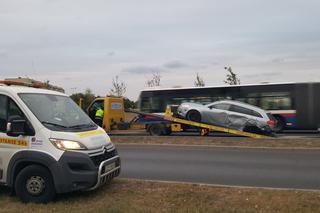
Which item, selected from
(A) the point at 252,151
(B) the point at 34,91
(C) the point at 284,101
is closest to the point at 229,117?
(C) the point at 284,101

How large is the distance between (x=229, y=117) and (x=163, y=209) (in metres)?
14.9

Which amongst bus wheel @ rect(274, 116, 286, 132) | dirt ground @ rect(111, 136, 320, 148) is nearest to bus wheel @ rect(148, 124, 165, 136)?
dirt ground @ rect(111, 136, 320, 148)

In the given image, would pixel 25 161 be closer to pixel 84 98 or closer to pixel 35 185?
pixel 35 185

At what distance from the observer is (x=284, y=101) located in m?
23.9

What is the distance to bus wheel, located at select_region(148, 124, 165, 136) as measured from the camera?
22.5m

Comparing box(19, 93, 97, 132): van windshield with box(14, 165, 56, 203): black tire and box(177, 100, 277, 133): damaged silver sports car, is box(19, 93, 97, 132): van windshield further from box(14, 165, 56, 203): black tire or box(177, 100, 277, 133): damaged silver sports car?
box(177, 100, 277, 133): damaged silver sports car

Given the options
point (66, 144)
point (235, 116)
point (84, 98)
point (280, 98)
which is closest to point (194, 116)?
point (235, 116)

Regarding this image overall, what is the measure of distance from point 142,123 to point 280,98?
8.08 metres

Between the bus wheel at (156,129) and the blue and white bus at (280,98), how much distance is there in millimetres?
813

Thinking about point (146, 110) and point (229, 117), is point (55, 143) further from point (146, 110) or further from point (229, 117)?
point (146, 110)

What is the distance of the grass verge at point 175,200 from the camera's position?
6.32 metres

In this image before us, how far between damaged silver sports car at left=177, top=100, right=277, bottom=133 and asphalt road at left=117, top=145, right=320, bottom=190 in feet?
19.0

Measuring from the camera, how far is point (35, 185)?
6.78 metres

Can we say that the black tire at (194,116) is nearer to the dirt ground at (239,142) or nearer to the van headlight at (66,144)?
the dirt ground at (239,142)
